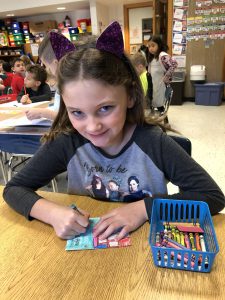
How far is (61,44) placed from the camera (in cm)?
77

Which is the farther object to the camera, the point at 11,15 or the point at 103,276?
the point at 11,15

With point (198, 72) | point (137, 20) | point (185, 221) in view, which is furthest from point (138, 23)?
point (185, 221)

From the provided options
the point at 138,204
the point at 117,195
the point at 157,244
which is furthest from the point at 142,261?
the point at 117,195

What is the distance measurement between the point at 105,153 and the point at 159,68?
3.37m

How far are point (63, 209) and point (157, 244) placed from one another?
0.90 ft

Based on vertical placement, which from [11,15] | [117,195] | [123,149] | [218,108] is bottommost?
[218,108]

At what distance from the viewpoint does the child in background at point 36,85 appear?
2.61 m

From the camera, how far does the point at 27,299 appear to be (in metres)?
0.49

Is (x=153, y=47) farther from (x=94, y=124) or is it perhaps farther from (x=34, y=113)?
(x=94, y=124)

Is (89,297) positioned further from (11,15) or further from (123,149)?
(11,15)

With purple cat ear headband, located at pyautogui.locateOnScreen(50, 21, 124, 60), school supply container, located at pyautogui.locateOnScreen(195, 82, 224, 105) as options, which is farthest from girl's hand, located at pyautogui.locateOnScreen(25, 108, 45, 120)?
school supply container, located at pyautogui.locateOnScreen(195, 82, 224, 105)

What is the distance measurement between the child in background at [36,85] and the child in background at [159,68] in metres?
1.45

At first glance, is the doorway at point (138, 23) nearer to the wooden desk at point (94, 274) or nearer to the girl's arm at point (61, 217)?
the girl's arm at point (61, 217)

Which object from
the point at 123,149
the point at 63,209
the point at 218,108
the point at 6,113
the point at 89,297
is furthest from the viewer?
the point at 218,108
